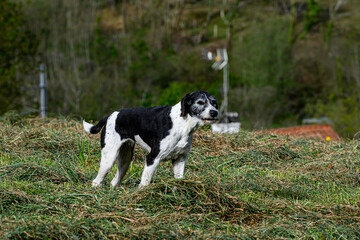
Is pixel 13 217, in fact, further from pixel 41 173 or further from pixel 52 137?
pixel 52 137

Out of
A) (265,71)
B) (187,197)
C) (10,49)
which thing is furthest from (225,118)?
(265,71)

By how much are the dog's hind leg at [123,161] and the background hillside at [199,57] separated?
20.3 meters

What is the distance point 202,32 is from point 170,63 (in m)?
11.0

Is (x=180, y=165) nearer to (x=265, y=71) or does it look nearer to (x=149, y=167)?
(x=149, y=167)

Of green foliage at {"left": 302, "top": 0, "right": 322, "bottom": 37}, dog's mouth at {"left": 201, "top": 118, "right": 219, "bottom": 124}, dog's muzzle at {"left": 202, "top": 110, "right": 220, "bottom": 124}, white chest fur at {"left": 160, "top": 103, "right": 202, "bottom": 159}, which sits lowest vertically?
green foliage at {"left": 302, "top": 0, "right": 322, "bottom": 37}

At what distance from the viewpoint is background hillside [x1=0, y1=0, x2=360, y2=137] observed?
3497 cm

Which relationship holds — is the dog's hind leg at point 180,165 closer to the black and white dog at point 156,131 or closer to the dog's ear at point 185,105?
the black and white dog at point 156,131

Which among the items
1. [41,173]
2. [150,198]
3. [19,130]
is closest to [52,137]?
[19,130]

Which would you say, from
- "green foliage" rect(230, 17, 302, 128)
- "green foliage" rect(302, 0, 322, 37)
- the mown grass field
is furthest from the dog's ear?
"green foliage" rect(302, 0, 322, 37)

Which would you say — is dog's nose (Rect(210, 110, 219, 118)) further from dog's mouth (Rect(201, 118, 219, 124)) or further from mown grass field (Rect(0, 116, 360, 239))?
mown grass field (Rect(0, 116, 360, 239))

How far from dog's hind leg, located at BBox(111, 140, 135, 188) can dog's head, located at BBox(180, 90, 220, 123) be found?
104 cm

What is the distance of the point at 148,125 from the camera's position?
5.51 metres

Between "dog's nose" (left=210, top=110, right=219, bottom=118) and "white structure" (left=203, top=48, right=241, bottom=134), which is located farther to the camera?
"white structure" (left=203, top=48, right=241, bottom=134)

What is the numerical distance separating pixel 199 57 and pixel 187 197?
41535mm
